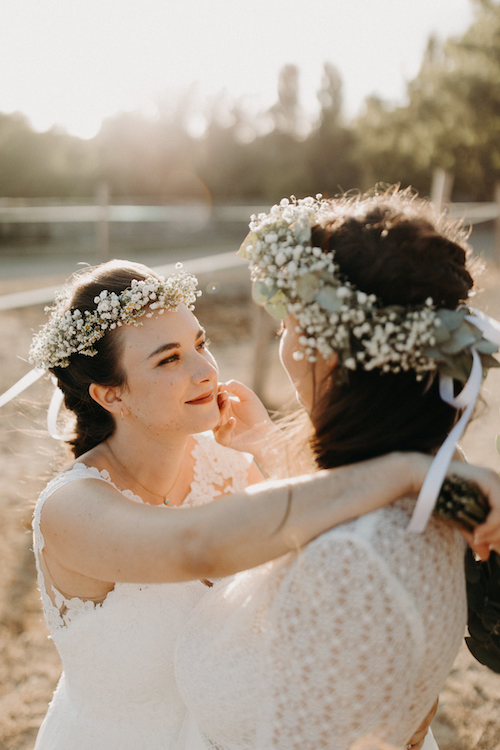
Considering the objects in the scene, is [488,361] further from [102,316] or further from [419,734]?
[102,316]

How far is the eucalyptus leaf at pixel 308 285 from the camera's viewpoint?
57.4 inches

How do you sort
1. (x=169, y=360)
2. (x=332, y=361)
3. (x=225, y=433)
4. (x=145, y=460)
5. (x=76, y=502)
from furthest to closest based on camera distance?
(x=225, y=433)
(x=145, y=460)
(x=169, y=360)
(x=76, y=502)
(x=332, y=361)

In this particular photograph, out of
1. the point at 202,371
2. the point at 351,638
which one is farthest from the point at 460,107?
the point at 351,638

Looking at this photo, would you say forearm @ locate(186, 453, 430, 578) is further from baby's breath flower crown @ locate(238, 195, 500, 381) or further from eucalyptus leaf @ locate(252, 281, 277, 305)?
eucalyptus leaf @ locate(252, 281, 277, 305)

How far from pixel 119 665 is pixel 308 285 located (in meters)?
1.52

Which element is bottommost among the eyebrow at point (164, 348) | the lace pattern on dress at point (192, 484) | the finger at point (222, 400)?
the lace pattern on dress at point (192, 484)

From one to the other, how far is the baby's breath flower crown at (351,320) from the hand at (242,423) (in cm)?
94

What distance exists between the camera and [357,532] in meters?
1.32

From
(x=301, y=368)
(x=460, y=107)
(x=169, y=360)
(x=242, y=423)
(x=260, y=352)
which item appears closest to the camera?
(x=301, y=368)

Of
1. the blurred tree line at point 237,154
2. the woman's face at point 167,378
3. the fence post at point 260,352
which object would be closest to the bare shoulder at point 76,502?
the woman's face at point 167,378

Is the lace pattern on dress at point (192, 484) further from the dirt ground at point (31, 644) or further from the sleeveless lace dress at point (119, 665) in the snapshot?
the dirt ground at point (31, 644)

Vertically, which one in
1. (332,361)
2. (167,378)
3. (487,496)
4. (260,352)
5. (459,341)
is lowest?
(260,352)

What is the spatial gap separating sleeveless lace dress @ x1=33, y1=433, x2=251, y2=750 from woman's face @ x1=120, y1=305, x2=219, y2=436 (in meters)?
0.30

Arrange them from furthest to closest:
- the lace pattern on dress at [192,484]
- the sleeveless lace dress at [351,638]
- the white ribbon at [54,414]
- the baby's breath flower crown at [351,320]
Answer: the white ribbon at [54,414]
the lace pattern on dress at [192,484]
the baby's breath flower crown at [351,320]
the sleeveless lace dress at [351,638]
